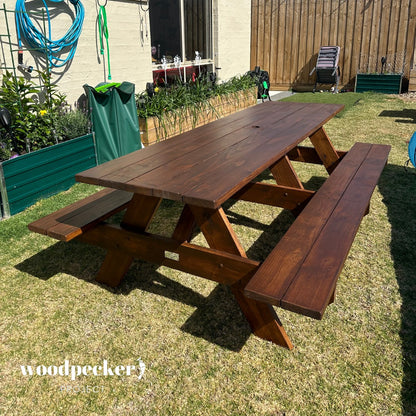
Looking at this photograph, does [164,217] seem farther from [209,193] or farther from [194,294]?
[209,193]

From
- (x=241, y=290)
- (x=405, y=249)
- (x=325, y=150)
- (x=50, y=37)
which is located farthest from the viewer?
(x=50, y=37)

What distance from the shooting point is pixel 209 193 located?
192 cm

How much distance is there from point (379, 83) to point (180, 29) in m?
5.26

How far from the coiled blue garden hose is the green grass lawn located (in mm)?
2331

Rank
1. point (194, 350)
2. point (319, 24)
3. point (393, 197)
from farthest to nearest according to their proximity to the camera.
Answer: point (319, 24) → point (393, 197) → point (194, 350)

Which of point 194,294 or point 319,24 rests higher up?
point 319,24

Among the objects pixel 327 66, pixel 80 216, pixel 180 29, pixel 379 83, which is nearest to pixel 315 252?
pixel 80 216

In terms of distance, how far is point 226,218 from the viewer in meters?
2.14

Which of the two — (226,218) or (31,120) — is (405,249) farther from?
(31,120)

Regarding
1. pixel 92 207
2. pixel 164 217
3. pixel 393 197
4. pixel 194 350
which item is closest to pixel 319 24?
pixel 393 197

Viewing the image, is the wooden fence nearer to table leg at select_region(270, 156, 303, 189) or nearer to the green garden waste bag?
the green garden waste bag

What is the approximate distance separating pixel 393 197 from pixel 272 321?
7.85ft

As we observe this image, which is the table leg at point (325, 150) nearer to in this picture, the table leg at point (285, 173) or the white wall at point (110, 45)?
the table leg at point (285, 173)
